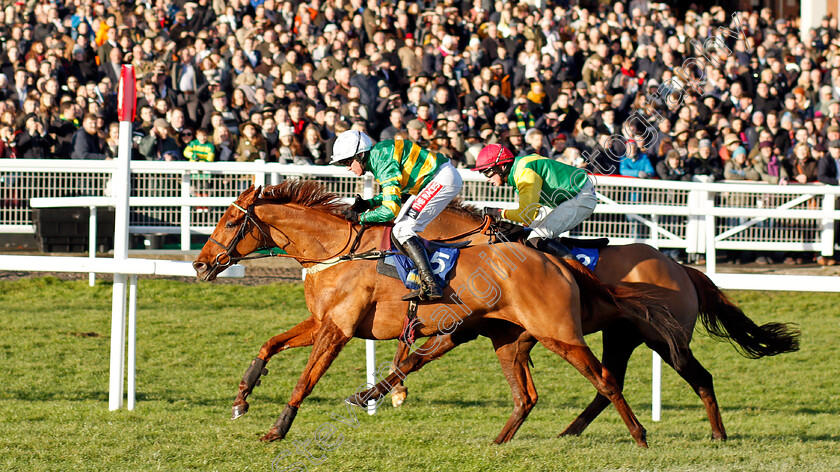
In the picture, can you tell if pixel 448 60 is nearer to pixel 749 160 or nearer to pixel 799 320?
pixel 749 160

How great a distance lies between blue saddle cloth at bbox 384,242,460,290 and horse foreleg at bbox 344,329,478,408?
70 cm

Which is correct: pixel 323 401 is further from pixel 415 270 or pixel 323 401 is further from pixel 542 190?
pixel 542 190

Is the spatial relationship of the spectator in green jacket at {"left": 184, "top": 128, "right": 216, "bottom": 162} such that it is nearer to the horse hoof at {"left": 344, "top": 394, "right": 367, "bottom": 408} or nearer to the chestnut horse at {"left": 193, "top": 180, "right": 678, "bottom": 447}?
the chestnut horse at {"left": 193, "top": 180, "right": 678, "bottom": 447}

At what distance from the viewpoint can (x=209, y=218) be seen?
30.2 feet

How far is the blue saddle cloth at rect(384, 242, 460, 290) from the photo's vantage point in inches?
205

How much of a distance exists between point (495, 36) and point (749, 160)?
376 centimetres

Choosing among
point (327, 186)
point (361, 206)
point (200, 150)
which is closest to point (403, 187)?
point (361, 206)

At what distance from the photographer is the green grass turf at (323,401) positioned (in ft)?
15.8

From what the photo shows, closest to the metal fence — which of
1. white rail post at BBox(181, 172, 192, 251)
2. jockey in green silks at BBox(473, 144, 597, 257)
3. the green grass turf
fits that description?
white rail post at BBox(181, 172, 192, 251)

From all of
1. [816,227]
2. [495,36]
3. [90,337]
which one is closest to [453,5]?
[495,36]

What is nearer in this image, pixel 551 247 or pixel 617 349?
pixel 551 247

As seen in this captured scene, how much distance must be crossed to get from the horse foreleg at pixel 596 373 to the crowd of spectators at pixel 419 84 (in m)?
3.58

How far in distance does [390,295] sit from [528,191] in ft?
3.19

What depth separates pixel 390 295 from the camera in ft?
17.3
